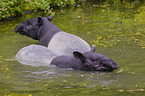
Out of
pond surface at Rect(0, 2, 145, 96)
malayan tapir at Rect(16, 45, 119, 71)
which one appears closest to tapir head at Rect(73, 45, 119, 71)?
malayan tapir at Rect(16, 45, 119, 71)

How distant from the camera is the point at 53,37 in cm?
980

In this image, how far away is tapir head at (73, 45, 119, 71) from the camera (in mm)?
7266

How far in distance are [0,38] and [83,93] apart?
6991 millimetres

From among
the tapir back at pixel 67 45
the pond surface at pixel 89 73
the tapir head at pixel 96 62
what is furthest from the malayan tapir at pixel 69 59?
the tapir back at pixel 67 45

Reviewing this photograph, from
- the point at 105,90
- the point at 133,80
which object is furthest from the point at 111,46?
the point at 105,90

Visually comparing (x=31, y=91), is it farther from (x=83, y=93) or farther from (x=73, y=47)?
(x=73, y=47)

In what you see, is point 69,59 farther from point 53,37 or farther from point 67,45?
point 53,37

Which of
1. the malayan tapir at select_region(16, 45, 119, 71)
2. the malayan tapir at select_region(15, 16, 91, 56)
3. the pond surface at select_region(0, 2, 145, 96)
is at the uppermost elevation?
the malayan tapir at select_region(15, 16, 91, 56)

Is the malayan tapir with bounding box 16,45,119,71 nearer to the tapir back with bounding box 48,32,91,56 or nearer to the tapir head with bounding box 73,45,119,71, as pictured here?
the tapir head with bounding box 73,45,119,71

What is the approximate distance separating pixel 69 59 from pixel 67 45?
3.61 ft

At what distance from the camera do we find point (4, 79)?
23.1 feet

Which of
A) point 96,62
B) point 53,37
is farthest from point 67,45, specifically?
point 96,62

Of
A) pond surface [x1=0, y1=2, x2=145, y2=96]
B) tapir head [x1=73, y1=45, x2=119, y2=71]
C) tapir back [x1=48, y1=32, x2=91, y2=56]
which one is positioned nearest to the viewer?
pond surface [x1=0, y1=2, x2=145, y2=96]

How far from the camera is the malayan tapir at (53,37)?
28.9 ft
